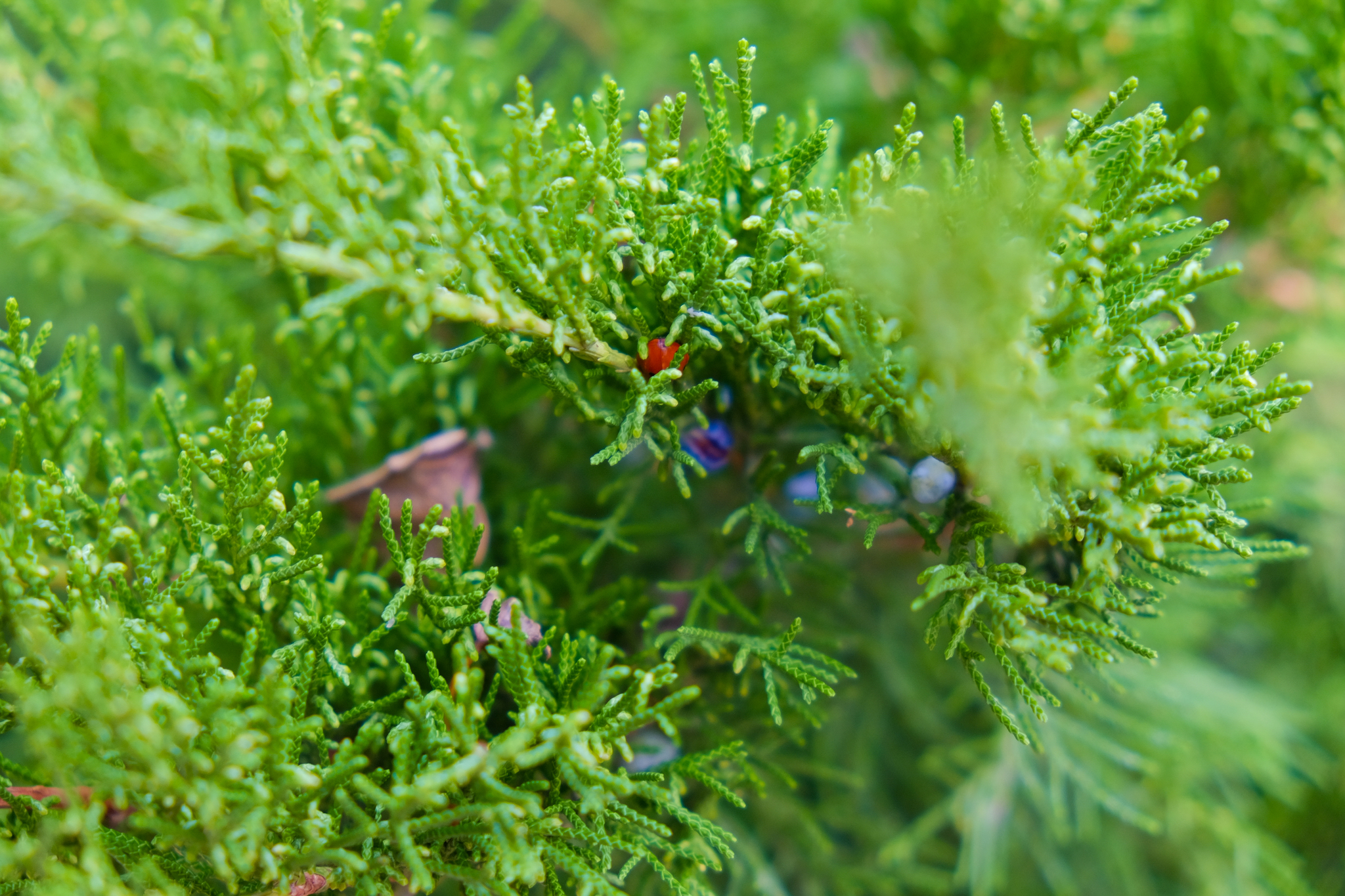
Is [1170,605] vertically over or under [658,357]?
under

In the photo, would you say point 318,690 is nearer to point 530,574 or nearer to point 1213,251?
point 530,574

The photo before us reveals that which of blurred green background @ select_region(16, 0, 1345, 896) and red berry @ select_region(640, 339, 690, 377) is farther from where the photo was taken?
blurred green background @ select_region(16, 0, 1345, 896)

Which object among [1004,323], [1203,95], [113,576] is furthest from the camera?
[1203,95]

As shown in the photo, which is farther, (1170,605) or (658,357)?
(1170,605)

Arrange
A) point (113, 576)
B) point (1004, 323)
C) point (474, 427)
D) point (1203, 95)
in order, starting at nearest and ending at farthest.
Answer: point (1004, 323)
point (113, 576)
point (474, 427)
point (1203, 95)

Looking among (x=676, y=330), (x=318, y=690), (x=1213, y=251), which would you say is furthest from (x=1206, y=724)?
(x=318, y=690)
